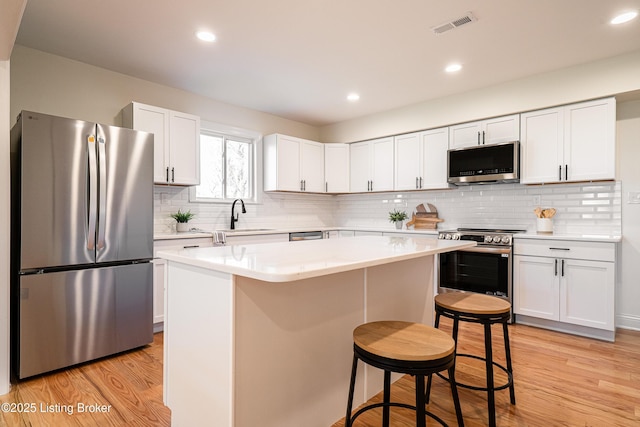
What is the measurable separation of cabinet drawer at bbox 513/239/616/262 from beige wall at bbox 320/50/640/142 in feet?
4.58

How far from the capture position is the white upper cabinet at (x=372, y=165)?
4.91m

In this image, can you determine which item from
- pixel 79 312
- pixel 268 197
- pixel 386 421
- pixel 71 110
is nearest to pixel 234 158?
pixel 268 197

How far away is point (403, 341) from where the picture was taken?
1.42 meters

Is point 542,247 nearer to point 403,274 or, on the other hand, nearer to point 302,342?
point 403,274

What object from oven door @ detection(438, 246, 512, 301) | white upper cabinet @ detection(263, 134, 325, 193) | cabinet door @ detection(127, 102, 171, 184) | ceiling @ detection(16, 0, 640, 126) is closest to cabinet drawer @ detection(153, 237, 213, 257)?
cabinet door @ detection(127, 102, 171, 184)

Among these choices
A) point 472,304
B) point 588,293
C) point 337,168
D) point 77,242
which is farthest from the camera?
point 337,168

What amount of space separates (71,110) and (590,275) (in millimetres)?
5013

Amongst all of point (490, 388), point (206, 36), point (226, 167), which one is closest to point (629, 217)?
point (490, 388)

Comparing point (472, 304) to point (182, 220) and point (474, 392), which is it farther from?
point (182, 220)

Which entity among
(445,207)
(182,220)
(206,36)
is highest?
(206,36)

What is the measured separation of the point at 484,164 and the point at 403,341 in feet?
10.2

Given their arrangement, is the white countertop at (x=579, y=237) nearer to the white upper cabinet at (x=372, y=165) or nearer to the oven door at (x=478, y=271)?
the oven door at (x=478, y=271)

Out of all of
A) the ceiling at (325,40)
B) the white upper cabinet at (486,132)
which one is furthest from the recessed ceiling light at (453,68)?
the white upper cabinet at (486,132)

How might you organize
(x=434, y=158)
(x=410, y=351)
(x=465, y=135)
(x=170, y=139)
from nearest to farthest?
1. (x=410, y=351)
2. (x=170, y=139)
3. (x=465, y=135)
4. (x=434, y=158)
